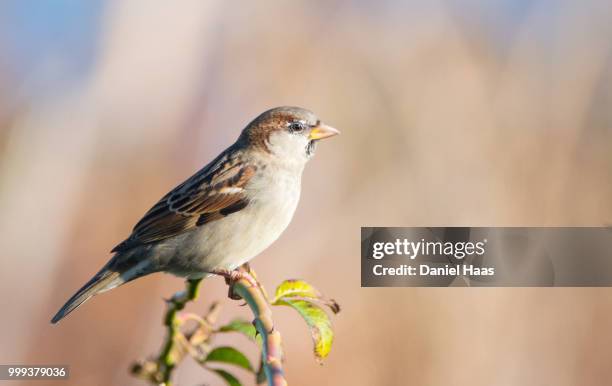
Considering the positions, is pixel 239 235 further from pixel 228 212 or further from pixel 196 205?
pixel 196 205

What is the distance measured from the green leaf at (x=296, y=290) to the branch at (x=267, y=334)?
35 mm

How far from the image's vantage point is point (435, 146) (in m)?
4.02

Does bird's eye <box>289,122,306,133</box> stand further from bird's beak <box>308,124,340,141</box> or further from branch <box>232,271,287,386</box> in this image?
branch <box>232,271,287,386</box>

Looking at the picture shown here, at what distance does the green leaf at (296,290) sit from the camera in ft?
4.21

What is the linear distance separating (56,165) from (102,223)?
0.47m

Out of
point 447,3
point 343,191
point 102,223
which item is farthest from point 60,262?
point 447,3

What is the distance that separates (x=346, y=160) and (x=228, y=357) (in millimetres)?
2799

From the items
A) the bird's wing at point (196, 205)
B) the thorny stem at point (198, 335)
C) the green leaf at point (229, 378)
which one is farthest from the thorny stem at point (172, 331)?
the bird's wing at point (196, 205)

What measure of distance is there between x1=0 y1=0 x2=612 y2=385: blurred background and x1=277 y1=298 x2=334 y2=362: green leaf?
2.10 m

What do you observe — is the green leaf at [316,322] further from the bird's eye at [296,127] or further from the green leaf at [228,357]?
the bird's eye at [296,127]

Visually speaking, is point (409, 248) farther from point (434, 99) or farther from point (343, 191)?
point (434, 99)

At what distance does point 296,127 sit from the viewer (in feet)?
9.44

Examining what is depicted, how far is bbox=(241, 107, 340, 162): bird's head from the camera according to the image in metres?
2.86

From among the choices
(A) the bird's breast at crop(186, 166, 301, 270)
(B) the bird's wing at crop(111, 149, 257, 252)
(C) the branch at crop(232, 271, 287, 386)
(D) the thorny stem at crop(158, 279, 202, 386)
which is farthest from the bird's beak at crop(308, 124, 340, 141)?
(D) the thorny stem at crop(158, 279, 202, 386)
